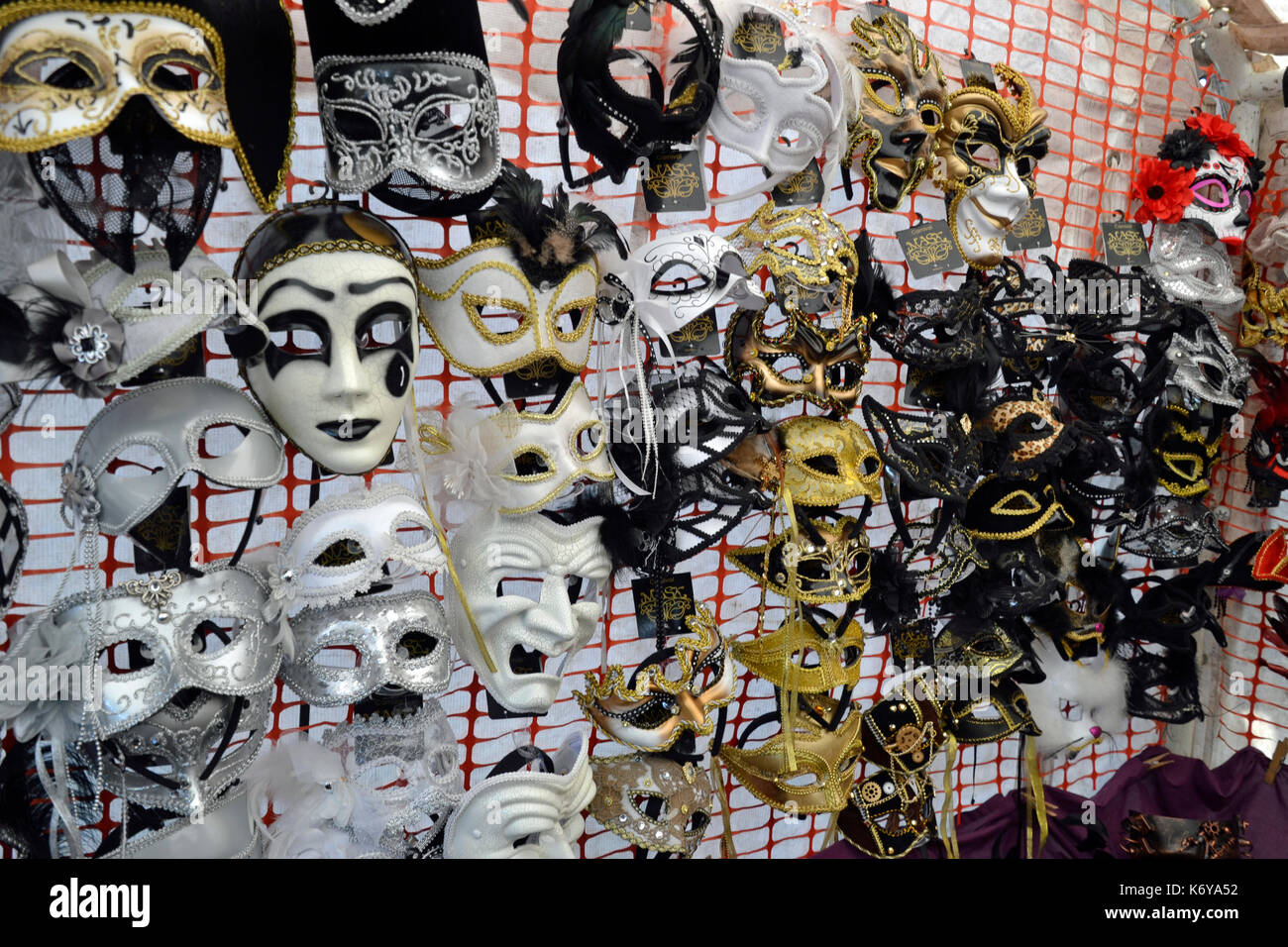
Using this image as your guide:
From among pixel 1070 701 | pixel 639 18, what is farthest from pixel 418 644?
pixel 1070 701

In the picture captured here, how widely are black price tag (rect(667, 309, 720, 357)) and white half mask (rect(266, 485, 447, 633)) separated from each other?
2.42ft

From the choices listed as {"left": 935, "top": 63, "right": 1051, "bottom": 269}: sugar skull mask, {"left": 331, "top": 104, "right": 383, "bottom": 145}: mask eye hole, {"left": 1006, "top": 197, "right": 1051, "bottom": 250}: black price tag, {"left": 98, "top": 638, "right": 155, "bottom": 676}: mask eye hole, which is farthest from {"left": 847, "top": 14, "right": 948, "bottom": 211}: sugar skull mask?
{"left": 98, "top": 638, "right": 155, "bottom": 676}: mask eye hole

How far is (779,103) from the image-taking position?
2236 mm

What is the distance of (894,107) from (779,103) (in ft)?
1.26

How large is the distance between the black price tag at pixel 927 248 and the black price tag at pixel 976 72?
0.41m

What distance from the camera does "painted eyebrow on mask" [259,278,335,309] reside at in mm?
1585

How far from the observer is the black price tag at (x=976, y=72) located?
2709 millimetres

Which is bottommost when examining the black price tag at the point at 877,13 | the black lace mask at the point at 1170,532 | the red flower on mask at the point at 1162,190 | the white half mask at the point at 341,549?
the black lace mask at the point at 1170,532

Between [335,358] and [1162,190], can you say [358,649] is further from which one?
[1162,190]

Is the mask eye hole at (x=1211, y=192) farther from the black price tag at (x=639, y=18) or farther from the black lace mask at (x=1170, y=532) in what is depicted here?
the black price tag at (x=639, y=18)

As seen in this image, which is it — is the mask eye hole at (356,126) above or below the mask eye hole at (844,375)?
above

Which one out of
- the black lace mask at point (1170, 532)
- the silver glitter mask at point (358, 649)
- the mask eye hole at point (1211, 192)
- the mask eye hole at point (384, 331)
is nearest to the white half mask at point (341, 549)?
the silver glitter mask at point (358, 649)

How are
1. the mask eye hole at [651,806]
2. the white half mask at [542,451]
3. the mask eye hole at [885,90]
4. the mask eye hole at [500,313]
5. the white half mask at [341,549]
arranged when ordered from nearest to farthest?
the white half mask at [341,549]
the mask eye hole at [500,313]
the white half mask at [542,451]
the mask eye hole at [651,806]
the mask eye hole at [885,90]
